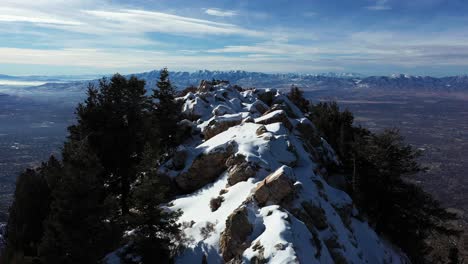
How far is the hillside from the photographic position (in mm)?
19094

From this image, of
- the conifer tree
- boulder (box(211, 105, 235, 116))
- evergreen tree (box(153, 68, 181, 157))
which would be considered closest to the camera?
the conifer tree

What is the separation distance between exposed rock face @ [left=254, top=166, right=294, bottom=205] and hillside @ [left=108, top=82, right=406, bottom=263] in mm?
63

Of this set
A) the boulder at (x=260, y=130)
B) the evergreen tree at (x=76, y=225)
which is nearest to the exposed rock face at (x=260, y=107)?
the boulder at (x=260, y=130)

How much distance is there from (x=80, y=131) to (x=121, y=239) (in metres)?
15.8

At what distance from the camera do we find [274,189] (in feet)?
72.3

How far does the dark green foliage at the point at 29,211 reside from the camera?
2483cm

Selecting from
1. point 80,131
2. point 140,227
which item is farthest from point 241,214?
point 80,131

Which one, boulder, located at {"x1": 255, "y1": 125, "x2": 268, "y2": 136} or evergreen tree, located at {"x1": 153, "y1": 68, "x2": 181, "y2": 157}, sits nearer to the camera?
boulder, located at {"x1": 255, "y1": 125, "x2": 268, "y2": 136}

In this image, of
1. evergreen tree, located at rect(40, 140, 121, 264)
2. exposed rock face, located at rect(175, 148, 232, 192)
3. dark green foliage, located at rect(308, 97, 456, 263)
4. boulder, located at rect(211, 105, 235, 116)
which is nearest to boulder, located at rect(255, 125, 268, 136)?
exposed rock face, located at rect(175, 148, 232, 192)

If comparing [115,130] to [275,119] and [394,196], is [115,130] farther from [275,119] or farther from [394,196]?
[394,196]

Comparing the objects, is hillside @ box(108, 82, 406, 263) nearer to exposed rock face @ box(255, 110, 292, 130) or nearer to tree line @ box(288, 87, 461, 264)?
exposed rock face @ box(255, 110, 292, 130)

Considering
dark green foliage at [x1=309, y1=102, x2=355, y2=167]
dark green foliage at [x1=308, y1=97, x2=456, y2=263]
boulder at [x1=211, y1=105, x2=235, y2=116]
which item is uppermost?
boulder at [x1=211, y1=105, x2=235, y2=116]

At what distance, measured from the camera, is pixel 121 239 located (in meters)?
21.8

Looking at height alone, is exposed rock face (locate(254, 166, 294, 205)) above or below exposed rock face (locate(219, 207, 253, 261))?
above
